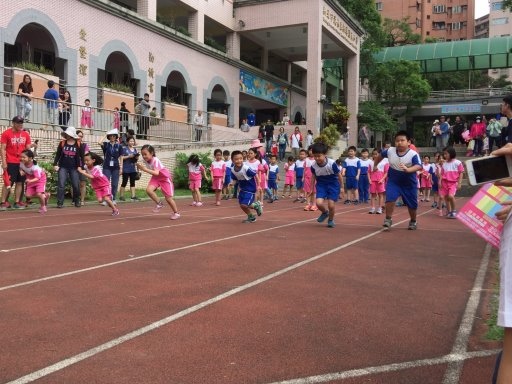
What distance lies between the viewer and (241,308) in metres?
4.42

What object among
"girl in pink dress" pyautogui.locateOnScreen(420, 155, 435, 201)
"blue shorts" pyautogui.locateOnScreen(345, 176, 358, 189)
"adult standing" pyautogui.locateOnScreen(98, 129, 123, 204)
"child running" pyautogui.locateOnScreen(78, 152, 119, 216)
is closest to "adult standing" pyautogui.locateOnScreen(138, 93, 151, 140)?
"adult standing" pyautogui.locateOnScreen(98, 129, 123, 204)

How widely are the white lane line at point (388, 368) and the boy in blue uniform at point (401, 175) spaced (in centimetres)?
607

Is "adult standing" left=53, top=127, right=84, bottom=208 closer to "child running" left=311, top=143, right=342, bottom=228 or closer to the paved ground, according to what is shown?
the paved ground

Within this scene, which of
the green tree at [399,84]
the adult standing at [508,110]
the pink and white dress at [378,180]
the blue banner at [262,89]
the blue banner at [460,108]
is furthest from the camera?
the blue banner at [460,108]

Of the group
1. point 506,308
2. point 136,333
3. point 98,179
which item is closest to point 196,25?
point 98,179

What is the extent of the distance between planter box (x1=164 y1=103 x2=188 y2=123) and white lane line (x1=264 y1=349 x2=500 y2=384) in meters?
20.2

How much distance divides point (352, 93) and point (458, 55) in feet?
53.6

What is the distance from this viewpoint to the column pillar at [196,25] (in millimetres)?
26234

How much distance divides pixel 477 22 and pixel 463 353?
9637cm

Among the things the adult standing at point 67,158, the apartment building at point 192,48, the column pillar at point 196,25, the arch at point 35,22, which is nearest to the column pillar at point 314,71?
the apartment building at point 192,48

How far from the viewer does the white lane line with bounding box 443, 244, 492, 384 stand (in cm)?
316

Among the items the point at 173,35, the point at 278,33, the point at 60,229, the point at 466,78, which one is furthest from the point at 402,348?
the point at 466,78

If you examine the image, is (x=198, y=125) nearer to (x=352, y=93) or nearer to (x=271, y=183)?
(x=271, y=183)

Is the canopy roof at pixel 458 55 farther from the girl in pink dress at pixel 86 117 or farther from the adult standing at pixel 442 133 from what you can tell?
the girl in pink dress at pixel 86 117
